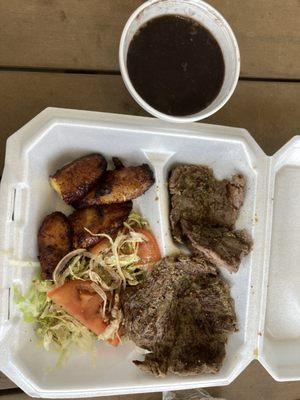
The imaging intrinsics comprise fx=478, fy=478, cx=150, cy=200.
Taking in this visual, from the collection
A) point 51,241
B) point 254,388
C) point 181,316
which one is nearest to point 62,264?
point 51,241

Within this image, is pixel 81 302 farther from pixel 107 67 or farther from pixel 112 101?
pixel 107 67

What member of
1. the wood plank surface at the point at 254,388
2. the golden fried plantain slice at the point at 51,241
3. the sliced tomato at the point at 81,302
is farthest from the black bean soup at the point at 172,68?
the wood plank surface at the point at 254,388

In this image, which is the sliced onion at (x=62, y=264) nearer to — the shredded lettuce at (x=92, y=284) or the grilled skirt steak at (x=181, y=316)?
the shredded lettuce at (x=92, y=284)

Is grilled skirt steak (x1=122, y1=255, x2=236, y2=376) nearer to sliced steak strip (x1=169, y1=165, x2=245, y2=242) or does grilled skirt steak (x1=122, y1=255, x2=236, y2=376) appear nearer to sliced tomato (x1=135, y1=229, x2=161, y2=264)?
sliced tomato (x1=135, y1=229, x2=161, y2=264)

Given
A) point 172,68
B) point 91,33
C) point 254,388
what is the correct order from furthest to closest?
point 254,388 → point 91,33 → point 172,68

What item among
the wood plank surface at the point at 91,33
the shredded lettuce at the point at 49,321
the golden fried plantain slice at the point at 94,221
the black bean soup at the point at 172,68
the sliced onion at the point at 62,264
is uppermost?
the wood plank surface at the point at 91,33

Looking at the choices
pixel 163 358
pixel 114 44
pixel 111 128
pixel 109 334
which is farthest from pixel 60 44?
pixel 163 358
